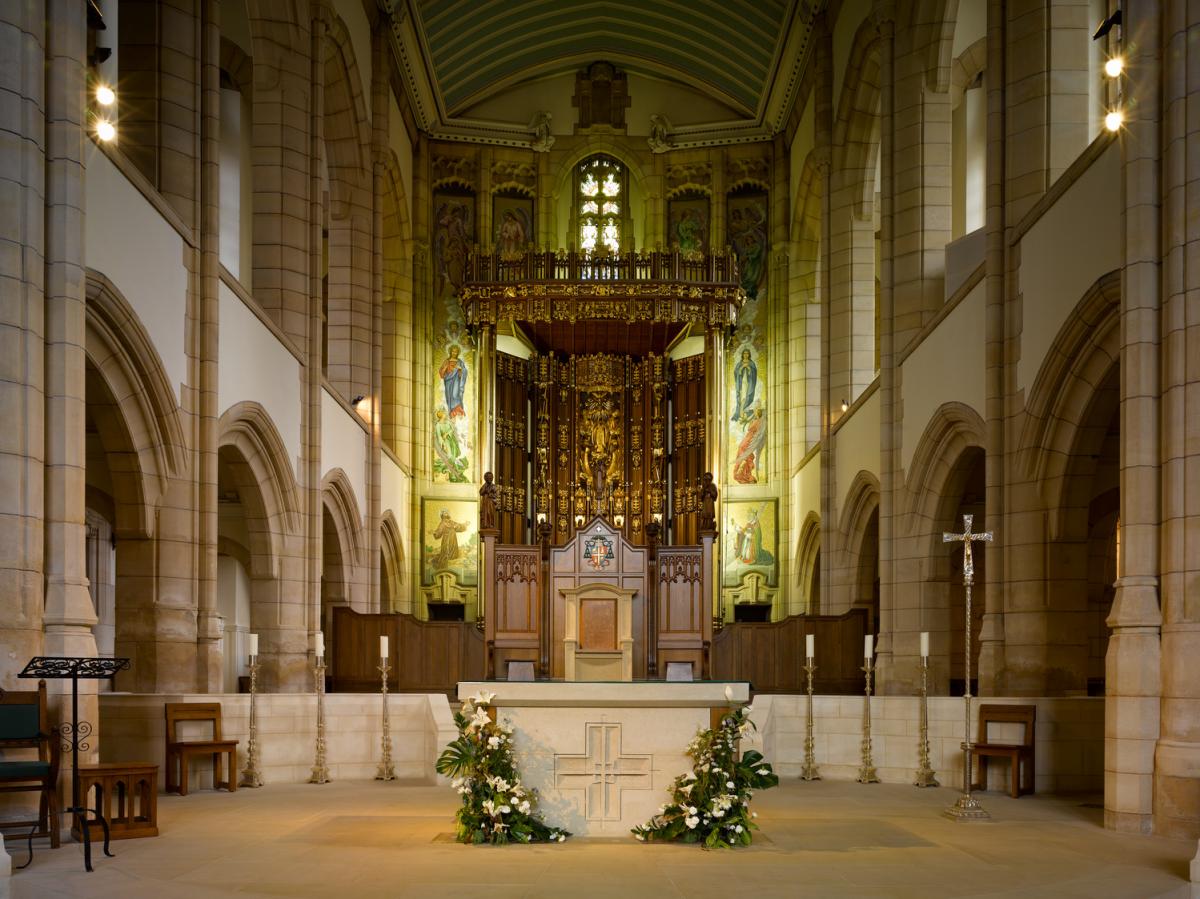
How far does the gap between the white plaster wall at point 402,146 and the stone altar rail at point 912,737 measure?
1272cm

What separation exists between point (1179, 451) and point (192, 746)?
817 cm

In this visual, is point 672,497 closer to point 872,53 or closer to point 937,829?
point 872,53

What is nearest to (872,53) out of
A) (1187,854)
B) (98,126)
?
(98,126)

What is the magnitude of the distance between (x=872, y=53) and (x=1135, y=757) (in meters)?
12.7

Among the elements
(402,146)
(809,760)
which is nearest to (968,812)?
(809,760)

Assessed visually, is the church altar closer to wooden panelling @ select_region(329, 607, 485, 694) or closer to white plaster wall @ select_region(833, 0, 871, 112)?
wooden panelling @ select_region(329, 607, 485, 694)

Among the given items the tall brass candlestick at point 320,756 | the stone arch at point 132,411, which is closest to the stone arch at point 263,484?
the stone arch at point 132,411

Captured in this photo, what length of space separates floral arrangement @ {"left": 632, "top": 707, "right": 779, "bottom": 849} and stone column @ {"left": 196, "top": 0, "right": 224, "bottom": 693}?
5969 mm

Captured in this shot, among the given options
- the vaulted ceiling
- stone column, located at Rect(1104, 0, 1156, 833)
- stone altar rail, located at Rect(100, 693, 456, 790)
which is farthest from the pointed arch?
the vaulted ceiling

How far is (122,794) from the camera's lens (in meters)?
8.99

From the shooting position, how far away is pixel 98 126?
10.9 meters

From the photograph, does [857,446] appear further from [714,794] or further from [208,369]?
[714,794]

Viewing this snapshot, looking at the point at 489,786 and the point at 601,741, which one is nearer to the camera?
the point at 489,786

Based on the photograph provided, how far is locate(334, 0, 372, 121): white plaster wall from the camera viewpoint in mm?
19453
